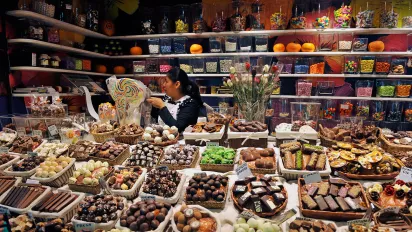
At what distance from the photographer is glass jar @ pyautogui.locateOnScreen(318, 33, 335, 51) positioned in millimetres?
5227

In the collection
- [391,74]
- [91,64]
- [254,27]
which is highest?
[254,27]

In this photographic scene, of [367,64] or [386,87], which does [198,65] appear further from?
[386,87]

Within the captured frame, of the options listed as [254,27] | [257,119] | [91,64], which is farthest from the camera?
[91,64]

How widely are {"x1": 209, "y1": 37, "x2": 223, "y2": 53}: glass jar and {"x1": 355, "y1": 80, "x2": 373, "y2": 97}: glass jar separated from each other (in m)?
2.62

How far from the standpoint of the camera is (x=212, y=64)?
5.64 meters

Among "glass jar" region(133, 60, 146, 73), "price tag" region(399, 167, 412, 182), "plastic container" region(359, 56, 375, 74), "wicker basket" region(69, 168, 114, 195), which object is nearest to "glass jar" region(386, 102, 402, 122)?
"plastic container" region(359, 56, 375, 74)

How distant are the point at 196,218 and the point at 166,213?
167 mm

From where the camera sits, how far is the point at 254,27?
544 cm

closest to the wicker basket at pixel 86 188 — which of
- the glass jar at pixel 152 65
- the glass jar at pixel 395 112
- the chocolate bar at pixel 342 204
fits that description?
the chocolate bar at pixel 342 204

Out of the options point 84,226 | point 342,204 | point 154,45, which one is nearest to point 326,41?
point 154,45

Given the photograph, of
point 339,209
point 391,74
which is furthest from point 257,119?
point 391,74

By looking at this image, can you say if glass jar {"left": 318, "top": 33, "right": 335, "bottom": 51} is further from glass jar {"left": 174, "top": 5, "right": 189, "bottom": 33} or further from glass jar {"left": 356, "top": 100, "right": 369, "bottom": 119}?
glass jar {"left": 174, "top": 5, "right": 189, "bottom": 33}

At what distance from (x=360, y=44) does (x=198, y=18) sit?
9.90 feet

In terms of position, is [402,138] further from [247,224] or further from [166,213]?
[166,213]
